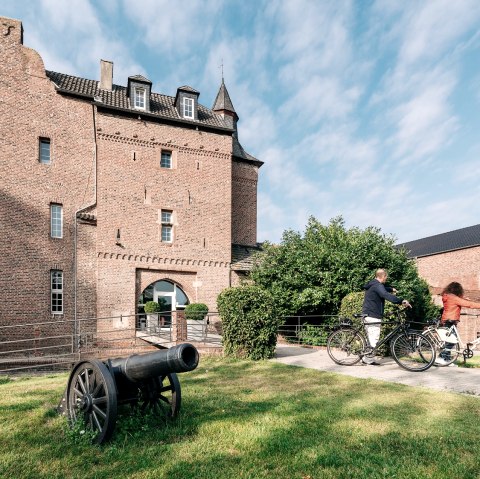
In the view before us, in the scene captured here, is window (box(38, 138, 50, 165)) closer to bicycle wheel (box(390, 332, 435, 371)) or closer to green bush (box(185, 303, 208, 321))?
green bush (box(185, 303, 208, 321))

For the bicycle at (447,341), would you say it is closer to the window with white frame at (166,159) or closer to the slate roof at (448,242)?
the window with white frame at (166,159)

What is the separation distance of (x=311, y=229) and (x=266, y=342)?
34.8ft

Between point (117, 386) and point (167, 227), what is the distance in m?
16.7

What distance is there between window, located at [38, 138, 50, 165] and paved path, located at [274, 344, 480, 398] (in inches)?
610

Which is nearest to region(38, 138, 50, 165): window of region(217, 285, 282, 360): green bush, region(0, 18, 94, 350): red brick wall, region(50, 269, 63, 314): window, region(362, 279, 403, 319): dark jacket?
region(0, 18, 94, 350): red brick wall

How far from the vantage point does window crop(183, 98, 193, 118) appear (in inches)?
878

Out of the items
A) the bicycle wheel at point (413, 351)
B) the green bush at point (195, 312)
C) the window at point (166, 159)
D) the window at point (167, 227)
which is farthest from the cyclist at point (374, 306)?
the window at point (166, 159)

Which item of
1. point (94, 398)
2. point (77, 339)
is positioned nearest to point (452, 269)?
point (77, 339)

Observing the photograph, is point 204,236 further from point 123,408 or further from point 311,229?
point 123,408

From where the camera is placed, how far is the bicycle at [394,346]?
8141 mm

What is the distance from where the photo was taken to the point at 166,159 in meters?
21.5

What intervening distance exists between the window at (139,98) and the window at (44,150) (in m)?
4.86

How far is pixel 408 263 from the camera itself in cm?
1948

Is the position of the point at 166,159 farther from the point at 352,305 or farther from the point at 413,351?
the point at 413,351
